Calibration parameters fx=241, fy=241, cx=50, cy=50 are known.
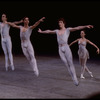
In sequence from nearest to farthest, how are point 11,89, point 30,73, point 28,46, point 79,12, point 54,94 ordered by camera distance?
point 54,94
point 11,89
point 28,46
point 30,73
point 79,12

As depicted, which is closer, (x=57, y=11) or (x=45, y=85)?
(x=45, y=85)

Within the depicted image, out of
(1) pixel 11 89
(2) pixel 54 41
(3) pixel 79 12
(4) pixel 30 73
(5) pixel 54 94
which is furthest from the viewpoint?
(2) pixel 54 41

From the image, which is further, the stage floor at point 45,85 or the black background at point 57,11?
the black background at point 57,11

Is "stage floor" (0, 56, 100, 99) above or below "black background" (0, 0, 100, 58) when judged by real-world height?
below

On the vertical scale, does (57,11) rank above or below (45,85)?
above

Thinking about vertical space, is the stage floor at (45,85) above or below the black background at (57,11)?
below

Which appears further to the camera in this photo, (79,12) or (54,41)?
(54,41)

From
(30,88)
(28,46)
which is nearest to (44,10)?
(28,46)

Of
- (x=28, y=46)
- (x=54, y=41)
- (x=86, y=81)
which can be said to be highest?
(x=28, y=46)

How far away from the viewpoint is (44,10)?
1456 centimetres

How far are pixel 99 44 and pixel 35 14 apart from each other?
14.5ft

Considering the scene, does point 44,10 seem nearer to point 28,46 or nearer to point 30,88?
point 28,46

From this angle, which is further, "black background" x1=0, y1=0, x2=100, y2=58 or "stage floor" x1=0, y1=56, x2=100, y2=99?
"black background" x1=0, y1=0, x2=100, y2=58

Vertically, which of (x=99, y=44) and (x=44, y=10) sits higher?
(x=44, y=10)
